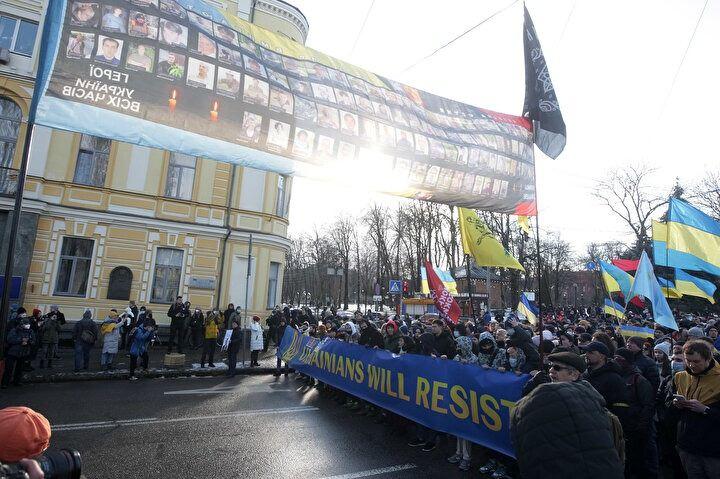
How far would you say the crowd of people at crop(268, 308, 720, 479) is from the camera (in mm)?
2049

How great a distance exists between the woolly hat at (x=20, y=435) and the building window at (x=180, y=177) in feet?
60.3

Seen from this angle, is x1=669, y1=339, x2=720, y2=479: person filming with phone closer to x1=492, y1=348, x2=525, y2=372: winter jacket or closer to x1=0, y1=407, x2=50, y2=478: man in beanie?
x1=492, y1=348, x2=525, y2=372: winter jacket

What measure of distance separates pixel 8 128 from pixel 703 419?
891 inches

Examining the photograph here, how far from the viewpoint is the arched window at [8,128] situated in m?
16.4

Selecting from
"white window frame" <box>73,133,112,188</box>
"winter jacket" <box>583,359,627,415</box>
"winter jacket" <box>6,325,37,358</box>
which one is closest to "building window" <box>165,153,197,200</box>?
"white window frame" <box>73,133,112,188</box>

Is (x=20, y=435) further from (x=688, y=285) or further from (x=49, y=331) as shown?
(x=688, y=285)

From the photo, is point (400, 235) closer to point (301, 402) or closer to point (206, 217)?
point (206, 217)

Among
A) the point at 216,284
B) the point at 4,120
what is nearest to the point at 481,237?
the point at 216,284

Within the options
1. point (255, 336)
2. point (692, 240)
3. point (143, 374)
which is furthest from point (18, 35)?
A: point (692, 240)

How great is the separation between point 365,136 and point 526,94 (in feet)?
11.5

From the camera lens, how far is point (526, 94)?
783 cm

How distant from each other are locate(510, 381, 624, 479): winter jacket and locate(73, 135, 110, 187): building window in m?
19.8

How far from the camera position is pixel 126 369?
11984 mm

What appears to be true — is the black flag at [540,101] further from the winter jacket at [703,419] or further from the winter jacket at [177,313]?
the winter jacket at [177,313]
